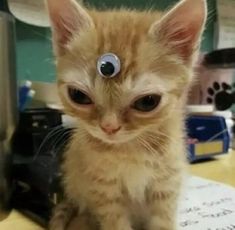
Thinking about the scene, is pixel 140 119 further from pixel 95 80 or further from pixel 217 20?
pixel 217 20

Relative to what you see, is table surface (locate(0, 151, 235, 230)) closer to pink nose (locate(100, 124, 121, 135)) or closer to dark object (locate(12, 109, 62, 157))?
dark object (locate(12, 109, 62, 157))

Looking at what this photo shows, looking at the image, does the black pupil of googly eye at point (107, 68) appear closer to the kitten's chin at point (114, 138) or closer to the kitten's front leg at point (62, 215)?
the kitten's chin at point (114, 138)

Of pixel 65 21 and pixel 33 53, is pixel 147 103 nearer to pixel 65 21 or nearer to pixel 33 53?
pixel 65 21

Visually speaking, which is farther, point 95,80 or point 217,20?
point 217,20

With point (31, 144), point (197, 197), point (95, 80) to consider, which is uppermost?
point (95, 80)

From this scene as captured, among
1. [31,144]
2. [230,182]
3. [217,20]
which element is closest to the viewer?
[31,144]

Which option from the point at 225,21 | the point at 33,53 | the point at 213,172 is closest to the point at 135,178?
the point at 213,172

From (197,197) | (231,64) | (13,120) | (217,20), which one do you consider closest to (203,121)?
(231,64)
